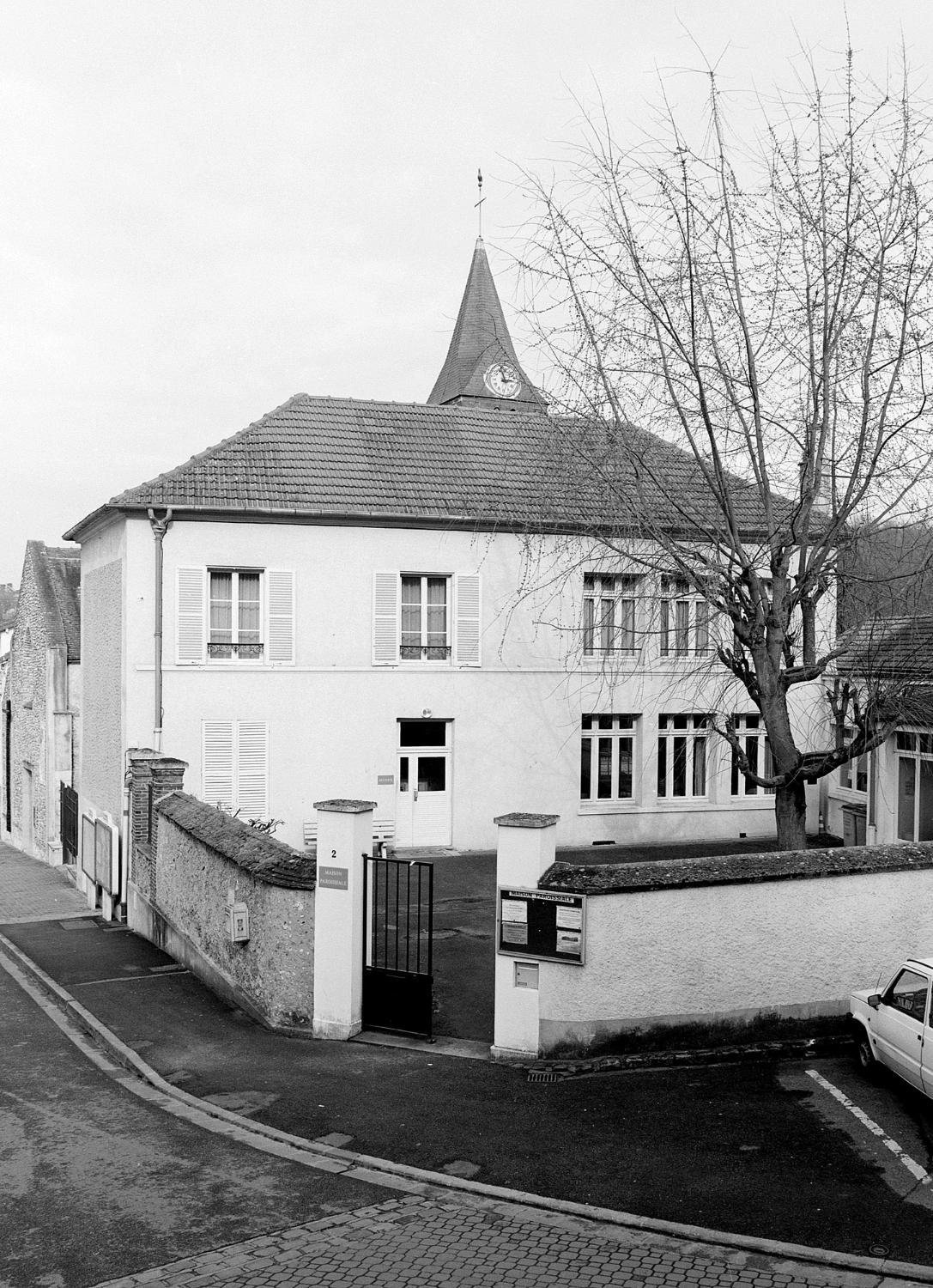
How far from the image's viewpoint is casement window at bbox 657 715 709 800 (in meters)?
23.2

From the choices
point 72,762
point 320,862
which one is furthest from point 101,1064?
point 72,762

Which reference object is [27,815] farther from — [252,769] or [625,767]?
[625,767]

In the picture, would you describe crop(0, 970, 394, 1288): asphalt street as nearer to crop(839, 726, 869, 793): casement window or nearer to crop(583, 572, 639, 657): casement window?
crop(583, 572, 639, 657): casement window

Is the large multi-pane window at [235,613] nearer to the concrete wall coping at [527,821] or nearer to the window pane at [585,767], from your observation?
the window pane at [585,767]

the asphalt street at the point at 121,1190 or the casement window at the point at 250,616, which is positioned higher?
the casement window at the point at 250,616

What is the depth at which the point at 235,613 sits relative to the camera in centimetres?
2108

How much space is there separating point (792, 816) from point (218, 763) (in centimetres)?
1086

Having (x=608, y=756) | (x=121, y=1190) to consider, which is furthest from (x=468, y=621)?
(x=121, y=1190)

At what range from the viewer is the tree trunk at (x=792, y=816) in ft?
44.0

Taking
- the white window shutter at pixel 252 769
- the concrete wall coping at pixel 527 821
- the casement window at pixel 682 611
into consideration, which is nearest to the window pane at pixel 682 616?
the casement window at pixel 682 611

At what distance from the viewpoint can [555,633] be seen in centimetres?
2245

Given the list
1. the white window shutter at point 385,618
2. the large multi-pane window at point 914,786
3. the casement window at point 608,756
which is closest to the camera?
the large multi-pane window at point 914,786

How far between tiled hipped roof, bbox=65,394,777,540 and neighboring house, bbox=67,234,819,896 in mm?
53

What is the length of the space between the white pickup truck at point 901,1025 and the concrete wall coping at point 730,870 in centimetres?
116
